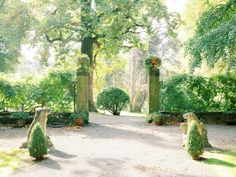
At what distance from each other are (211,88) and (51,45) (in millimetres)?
12564

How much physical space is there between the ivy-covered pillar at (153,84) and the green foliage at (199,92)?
0.33 metres

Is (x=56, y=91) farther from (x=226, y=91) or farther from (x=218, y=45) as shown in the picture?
(x=226, y=91)

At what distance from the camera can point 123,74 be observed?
179 feet

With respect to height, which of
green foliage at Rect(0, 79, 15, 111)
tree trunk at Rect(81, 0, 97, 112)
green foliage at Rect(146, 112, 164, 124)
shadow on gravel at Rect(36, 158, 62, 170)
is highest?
tree trunk at Rect(81, 0, 97, 112)

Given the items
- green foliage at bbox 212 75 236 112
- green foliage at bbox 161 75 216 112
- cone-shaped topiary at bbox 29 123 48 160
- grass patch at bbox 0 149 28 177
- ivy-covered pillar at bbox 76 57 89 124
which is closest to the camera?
grass patch at bbox 0 149 28 177

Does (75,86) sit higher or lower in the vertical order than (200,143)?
higher

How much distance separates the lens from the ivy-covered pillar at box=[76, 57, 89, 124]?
16641mm

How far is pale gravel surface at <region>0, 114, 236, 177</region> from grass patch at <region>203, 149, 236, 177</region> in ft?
0.97

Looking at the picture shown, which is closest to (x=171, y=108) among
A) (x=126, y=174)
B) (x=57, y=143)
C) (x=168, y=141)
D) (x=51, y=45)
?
(x=168, y=141)

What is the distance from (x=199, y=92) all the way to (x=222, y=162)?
332 inches

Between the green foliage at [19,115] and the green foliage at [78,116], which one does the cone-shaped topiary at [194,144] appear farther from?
the green foliage at [19,115]

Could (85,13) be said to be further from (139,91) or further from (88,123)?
(139,91)

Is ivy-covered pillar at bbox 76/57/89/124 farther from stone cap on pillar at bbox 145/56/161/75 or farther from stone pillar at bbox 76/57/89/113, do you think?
stone cap on pillar at bbox 145/56/161/75

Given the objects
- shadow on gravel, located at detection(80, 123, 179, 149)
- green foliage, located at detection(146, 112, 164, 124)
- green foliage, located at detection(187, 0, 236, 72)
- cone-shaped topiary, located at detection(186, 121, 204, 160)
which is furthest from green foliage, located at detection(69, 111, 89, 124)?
cone-shaped topiary, located at detection(186, 121, 204, 160)
